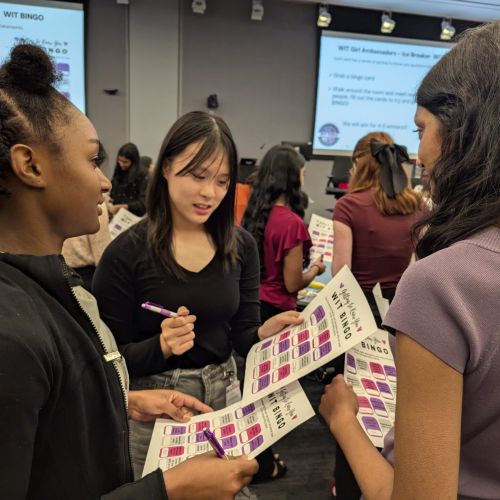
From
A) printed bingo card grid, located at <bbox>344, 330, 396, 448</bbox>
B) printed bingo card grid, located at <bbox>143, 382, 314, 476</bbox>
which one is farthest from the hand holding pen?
printed bingo card grid, located at <bbox>344, 330, 396, 448</bbox>

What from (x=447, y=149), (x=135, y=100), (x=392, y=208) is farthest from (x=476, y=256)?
(x=135, y=100)

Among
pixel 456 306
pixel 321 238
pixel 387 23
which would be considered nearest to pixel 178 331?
pixel 456 306

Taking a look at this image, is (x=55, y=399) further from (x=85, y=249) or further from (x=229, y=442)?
(x=85, y=249)

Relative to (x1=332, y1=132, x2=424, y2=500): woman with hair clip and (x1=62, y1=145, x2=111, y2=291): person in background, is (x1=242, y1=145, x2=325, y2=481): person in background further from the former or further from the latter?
(x1=62, y1=145, x2=111, y2=291): person in background

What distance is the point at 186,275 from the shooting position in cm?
125

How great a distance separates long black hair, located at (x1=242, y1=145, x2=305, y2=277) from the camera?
2.47 m

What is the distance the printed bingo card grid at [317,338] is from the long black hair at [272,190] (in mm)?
1371

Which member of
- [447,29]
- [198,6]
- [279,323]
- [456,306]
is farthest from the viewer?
[447,29]

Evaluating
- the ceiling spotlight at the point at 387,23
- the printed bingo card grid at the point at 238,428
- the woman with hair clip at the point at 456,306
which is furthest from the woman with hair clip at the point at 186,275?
the ceiling spotlight at the point at 387,23

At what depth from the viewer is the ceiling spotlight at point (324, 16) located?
5.75 m

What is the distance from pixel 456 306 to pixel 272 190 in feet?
6.52

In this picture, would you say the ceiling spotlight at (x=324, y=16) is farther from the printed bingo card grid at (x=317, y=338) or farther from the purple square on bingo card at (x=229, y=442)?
the purple square on bingo card at (x=229, y=442)

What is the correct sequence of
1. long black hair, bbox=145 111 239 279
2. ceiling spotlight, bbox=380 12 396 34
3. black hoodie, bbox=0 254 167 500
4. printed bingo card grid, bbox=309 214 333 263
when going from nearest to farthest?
1. black hoodie, bbox=0 254 167 500
2. long black hair, bbox=145 111 239 279
3. printed bingo card grid, bbox=309 214 333 263
4. ceiling spotlight, bbox=380 12 396 34

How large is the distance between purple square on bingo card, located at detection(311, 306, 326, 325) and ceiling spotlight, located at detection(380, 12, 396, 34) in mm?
5947
